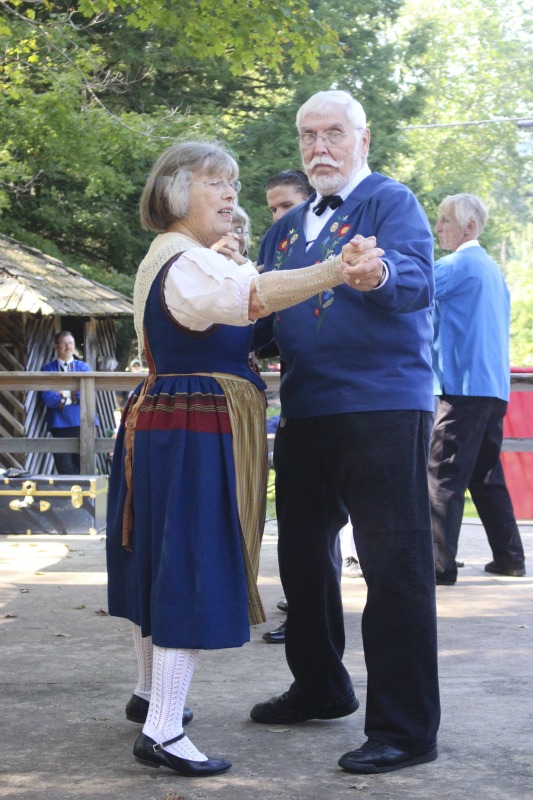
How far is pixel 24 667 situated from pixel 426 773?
1.96 meters

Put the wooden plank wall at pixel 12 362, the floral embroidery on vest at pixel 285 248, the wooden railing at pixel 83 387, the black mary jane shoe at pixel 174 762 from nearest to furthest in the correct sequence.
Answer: the black mary jane shoe at pixel 174 762, the floral embroidery on vest at pixel 285 248, the wooden railing at pixel 83 387, the wooden plank wall at pixel 12 362

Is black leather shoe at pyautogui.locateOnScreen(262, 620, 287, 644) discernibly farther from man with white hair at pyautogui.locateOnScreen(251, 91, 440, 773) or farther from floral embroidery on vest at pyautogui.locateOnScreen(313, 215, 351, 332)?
floral embroidery on vest at pyautogui.locateOnScreen(313, 215, 351, 332)

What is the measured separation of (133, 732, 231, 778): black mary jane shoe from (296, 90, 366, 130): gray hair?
1.94 meters

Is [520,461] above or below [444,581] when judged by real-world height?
above

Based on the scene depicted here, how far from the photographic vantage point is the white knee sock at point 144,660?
145 inches

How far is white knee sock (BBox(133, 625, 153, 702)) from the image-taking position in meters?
3.68

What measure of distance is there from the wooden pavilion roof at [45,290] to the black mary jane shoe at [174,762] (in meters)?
10.3

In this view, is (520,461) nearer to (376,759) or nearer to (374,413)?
(374,413)

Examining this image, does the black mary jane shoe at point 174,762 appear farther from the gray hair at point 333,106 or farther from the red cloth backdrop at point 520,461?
the red cloth backdrop at point 520,461

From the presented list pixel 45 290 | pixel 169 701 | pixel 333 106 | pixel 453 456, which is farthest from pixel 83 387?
pixel 169 701

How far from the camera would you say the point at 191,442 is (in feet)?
11.2

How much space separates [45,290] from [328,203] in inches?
427

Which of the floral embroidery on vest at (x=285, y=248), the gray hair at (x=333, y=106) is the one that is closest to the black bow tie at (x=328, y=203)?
the floral embroidery on vest at (x=285, y=248)

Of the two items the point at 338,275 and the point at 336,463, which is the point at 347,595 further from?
the point at 338,275
